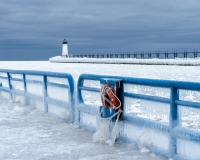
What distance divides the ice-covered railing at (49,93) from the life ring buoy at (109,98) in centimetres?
158

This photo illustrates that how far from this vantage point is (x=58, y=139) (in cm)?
623

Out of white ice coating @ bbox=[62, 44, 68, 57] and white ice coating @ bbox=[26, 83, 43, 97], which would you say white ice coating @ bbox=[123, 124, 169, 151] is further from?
white ice coating @ bbox=[62, 44, 68, 57]

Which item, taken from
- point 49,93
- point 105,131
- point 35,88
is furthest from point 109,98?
point 35,88

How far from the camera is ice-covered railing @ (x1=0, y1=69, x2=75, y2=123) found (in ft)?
25.3

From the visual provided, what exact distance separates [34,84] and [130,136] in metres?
4.76

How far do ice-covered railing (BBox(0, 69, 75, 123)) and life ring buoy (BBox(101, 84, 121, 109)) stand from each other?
158 centimetres

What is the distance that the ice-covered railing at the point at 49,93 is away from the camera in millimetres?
7702

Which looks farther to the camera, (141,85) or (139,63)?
(139,63)

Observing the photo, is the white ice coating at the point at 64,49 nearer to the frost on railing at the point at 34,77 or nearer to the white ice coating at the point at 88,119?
the frost on railing at the point at 34,77

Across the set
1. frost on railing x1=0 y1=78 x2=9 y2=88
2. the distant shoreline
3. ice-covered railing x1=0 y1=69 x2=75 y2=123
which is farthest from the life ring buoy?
the distant shoreline

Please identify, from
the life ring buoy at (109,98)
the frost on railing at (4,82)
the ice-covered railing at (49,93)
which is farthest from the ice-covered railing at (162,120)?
the frost on railing at (4,82)

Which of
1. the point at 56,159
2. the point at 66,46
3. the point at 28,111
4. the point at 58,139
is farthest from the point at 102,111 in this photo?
the point at 66,46

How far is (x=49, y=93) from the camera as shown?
8828 mm

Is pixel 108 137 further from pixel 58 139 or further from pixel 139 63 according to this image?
pixel 139 63
